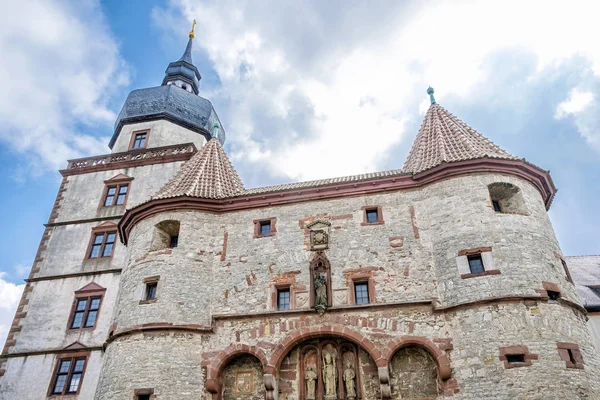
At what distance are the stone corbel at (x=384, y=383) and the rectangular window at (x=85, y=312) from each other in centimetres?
1164

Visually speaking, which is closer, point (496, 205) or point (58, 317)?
point (496, 205)

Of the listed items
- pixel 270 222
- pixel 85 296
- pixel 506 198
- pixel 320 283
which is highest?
pixel 506 198

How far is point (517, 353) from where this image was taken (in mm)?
12297

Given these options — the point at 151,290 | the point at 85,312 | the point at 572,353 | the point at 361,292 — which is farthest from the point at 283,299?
the point at 85,312

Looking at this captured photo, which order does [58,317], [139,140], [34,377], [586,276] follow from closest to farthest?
[34,377], [58,317], [586,276], [139,140]

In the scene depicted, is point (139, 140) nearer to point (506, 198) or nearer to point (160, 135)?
point (160, 135)

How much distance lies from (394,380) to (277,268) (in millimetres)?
4970

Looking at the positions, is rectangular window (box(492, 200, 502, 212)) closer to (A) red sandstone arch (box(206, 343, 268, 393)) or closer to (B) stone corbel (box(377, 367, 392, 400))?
(B) stone corbel (box(377, 367, 392, 400))

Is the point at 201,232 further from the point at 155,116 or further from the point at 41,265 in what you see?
the point at 155,116

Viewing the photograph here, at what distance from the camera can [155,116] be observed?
26141 mm

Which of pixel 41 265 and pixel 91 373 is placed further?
pixel 41 265

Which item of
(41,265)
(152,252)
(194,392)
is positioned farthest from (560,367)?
(41,265)

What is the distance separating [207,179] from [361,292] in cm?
774

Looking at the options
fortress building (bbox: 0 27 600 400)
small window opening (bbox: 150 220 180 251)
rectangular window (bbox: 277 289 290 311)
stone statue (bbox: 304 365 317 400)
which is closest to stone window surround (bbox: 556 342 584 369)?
fortress building (bbox: 0 27 600 400)
